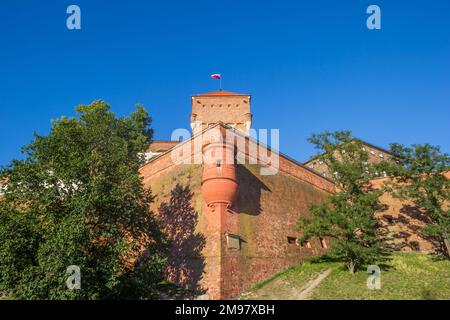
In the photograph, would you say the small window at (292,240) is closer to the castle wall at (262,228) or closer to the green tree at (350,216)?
the castle wall at (262,228)

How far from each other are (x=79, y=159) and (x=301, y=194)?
1320cm


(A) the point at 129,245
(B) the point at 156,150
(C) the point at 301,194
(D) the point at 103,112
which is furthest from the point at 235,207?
(B) the point at 156,150

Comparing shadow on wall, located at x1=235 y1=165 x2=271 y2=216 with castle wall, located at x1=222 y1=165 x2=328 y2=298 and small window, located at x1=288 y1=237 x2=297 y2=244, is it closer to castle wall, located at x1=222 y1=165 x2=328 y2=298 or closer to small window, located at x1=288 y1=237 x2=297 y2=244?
castle wall, located at x1=222 y1=165 x2=328 y2=298

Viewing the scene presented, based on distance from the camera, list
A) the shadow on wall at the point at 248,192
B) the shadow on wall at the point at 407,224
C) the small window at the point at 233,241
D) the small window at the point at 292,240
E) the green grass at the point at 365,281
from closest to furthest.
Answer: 1. the green grass at the point at 365,281
2. the small window at the point at 233,241
3. the shadow on wall at the point at 248,192
4. the small window at the point at 292,240
5. the shadow on wall at the point at 407,224

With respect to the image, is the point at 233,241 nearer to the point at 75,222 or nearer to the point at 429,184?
the point at 75,222

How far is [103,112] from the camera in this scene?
29.1 metres

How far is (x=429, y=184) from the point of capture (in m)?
19.5

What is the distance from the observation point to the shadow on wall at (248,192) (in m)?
17.4

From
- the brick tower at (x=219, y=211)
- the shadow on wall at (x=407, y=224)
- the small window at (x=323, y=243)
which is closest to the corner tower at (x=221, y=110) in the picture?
the shadow on wall at (x=407, y=224)

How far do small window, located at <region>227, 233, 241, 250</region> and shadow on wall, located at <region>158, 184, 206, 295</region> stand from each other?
1.10 meters

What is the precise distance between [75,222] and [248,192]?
329 inches

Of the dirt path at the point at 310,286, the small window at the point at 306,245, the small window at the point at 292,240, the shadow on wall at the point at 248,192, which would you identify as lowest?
the dirt path at the point at 310,286

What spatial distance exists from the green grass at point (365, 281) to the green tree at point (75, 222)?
5039 millimetres

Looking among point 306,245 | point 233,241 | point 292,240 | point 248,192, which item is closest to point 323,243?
point 306,245
